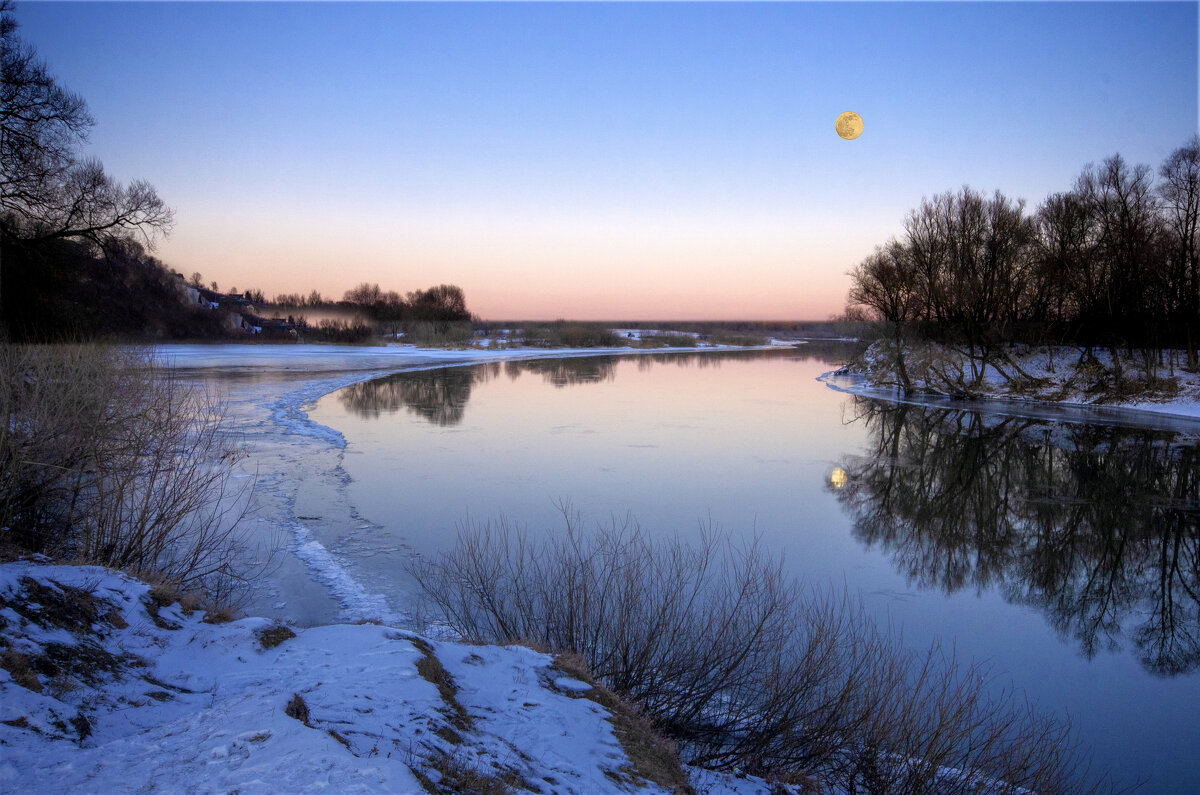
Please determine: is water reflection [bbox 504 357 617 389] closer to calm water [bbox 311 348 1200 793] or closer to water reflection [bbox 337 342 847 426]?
water reflection [bbox 337 342 847 426]

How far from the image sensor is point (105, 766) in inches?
105

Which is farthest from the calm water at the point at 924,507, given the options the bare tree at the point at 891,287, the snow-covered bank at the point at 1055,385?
the bare tree at the point at 891,287

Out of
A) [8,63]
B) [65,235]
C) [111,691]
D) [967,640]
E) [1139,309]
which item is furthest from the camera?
[1139,309]

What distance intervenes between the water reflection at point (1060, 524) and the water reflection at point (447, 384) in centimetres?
1097

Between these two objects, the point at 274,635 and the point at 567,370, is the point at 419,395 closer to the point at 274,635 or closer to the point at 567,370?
the point at 567,370

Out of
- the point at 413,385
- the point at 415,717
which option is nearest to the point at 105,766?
the point at 415,717

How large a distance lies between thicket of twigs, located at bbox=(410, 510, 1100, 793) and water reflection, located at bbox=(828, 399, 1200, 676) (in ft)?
6.65

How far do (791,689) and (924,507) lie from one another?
7123 millimetres

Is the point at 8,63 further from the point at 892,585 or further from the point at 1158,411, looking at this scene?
the point at 1158,411

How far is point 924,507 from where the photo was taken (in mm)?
10195

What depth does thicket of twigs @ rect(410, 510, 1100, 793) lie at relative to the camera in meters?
3.71

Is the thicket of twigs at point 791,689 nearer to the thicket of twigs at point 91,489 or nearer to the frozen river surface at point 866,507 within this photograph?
the frozen river surface at point 866,507

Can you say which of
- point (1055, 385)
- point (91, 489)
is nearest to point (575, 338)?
point (1055, 385)

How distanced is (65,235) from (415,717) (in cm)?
1492
